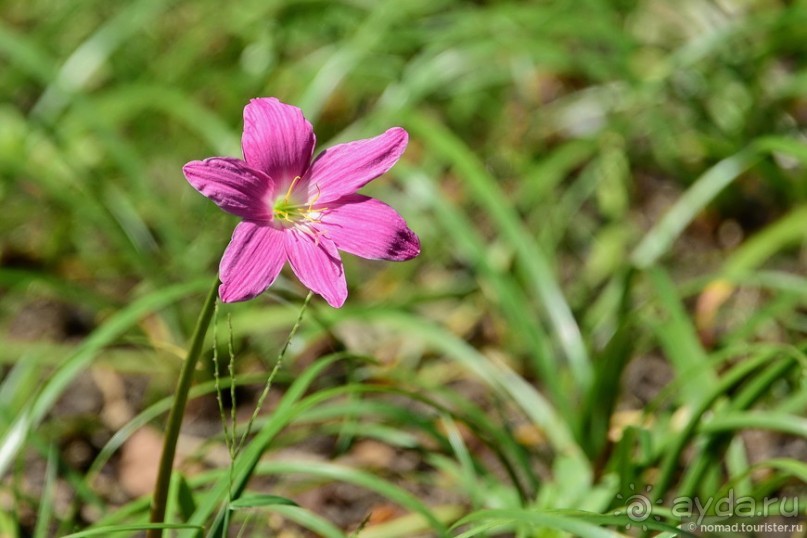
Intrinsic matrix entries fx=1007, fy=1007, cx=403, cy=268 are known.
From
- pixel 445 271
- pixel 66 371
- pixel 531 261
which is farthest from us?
pixel 445 271

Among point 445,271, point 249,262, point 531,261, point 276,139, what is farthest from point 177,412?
point 445,271

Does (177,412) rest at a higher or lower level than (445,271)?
higher

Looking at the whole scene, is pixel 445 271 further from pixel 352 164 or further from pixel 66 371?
pixel 352 164

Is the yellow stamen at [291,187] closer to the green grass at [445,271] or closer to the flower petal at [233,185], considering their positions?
the flower petal at [233,185]

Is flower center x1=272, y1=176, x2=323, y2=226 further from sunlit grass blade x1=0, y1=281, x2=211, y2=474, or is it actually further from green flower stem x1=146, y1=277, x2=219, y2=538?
sunlit grass blade x1=0, y1=281, x2=211, y2=474

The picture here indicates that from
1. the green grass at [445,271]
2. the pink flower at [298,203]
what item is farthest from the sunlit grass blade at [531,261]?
the pink flower at [298,203]

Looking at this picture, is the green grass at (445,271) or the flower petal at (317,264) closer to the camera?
the flower petal at (317,264)
